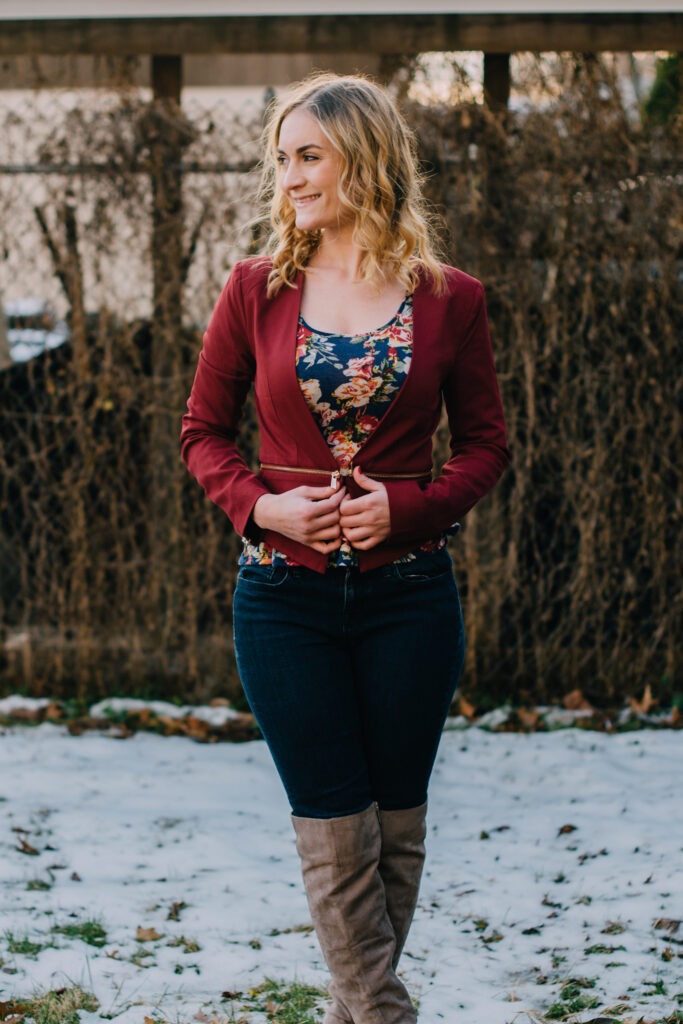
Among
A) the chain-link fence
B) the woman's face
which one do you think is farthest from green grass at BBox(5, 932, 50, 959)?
the chain-link fence

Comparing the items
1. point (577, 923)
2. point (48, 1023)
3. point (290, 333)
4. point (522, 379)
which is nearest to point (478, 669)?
point (522, 379)

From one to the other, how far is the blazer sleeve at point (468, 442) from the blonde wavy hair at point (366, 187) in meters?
0.16

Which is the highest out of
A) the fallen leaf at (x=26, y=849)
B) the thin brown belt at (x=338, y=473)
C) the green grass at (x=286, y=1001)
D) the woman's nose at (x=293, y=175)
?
the woman's nose at (x=293, y=175)

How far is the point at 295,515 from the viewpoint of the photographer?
1823mm

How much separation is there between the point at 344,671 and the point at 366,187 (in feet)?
3.08

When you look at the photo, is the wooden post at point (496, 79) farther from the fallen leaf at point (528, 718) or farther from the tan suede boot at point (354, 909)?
the tan suede boot at point (354, 909)

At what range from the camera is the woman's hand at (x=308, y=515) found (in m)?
1.82

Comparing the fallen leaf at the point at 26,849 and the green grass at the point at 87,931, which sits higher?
the green grass at the point at 87,931

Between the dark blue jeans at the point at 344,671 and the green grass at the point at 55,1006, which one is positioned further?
the green grass at the point at 55,1006

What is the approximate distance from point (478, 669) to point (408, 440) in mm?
3001

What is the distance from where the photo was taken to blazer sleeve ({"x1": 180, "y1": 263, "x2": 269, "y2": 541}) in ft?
6.55

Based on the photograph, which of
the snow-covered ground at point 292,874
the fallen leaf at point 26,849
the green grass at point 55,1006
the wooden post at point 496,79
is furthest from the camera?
the wooden post at point 496,79

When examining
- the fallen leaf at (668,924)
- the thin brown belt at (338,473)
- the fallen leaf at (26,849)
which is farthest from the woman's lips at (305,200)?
the fallen leaf at (26,849)

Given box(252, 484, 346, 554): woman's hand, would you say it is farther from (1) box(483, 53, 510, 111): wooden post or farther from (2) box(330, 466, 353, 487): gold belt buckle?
(1) box(483, 53, 510, 111): wooden post
